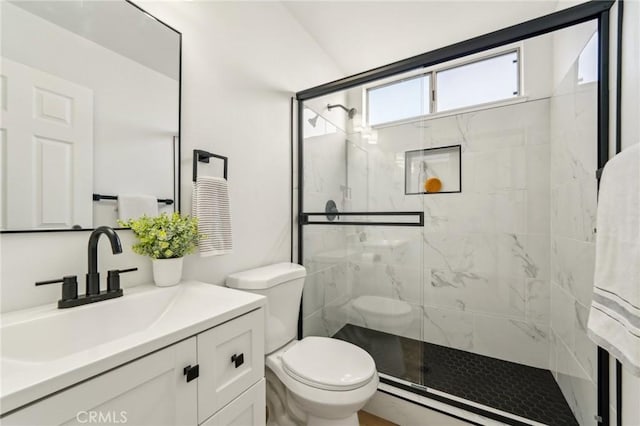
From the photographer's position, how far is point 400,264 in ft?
6.78

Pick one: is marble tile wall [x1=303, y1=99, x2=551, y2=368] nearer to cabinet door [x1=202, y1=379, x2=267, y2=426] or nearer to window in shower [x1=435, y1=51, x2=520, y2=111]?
window in shower [x1=435, y1=51, x2=520, y2=111]

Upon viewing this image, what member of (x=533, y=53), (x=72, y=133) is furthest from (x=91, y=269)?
(x=533, y=53)

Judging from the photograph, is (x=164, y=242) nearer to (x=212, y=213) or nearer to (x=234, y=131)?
(x=212, y=213)

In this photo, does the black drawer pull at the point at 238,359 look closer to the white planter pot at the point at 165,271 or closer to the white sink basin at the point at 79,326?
the white sink basin at the point at 79,326

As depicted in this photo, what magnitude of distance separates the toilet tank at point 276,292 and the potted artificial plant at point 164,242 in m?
0.34

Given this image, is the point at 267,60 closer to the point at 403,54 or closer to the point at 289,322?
the point at 403,54

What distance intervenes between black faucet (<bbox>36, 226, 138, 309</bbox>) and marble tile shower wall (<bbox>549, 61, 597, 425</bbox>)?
1929 millimetres

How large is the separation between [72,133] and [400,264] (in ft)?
6.47

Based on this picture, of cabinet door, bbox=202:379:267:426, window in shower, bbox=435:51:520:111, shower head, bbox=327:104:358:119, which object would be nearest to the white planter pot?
cabinet door, bbox=202:379:267:426

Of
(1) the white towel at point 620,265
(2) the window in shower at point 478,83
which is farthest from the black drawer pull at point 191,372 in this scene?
(2) the window in shower at point 478,83

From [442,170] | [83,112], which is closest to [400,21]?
[442,170]

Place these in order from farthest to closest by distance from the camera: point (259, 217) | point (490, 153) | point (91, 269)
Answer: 1. point (490, 153)
2. point (259, 217)
3. point (91, 269)

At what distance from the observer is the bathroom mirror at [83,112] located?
2.50ft

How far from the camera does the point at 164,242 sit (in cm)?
98
